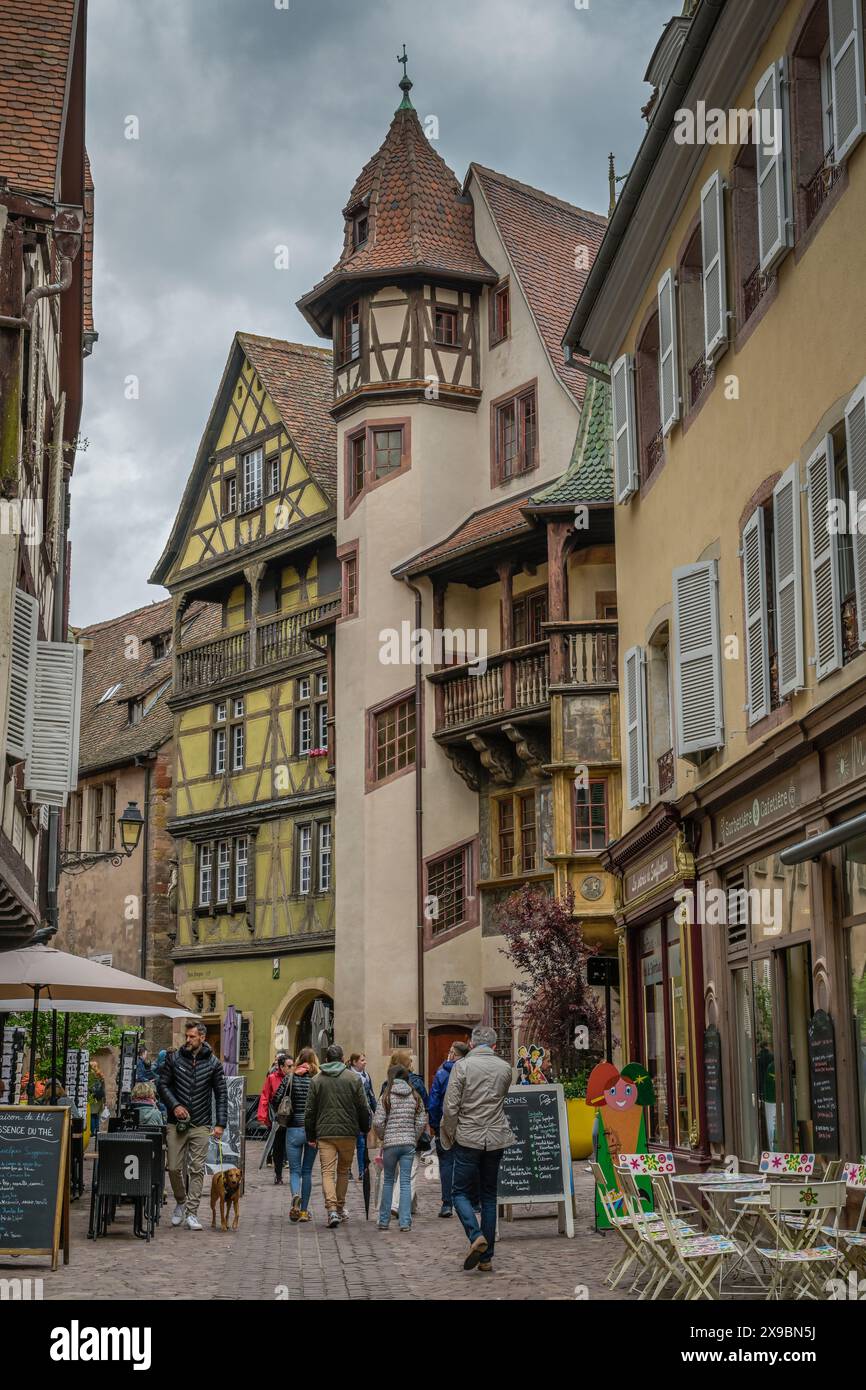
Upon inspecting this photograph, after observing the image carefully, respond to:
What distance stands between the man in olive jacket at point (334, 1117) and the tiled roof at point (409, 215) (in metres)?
20.1

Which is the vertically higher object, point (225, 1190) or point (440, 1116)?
point (440, 1116)

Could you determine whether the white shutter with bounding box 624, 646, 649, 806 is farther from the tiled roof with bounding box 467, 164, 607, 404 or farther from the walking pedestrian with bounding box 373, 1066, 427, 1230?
the tiled roof with bounding box 467, 164, 607, 404

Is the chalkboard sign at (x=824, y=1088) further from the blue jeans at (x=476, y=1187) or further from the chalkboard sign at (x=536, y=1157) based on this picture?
the chalkboard sign at (x=536, y=1157)

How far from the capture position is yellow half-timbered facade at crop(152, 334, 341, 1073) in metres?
35.2

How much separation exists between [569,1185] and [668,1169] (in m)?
3.79

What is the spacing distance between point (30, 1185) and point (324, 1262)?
93.1 inches

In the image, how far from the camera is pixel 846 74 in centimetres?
1130

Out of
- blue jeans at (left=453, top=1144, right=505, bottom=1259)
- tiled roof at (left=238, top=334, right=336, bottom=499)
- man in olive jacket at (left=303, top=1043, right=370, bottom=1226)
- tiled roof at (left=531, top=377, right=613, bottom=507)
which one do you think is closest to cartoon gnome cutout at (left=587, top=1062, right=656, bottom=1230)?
blue jeans at (left=453, top=1144, right=505, bottom=1259)

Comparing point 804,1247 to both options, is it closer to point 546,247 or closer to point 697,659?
point 697,659

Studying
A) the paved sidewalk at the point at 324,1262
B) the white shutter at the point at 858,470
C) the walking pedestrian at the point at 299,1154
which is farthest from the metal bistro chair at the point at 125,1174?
the white shutter at the point at 858,470

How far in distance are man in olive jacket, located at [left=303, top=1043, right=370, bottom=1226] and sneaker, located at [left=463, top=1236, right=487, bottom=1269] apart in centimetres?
359

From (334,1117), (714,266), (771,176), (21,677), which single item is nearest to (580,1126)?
(334,1117)

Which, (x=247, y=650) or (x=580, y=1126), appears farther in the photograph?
(x=247, y=650)
